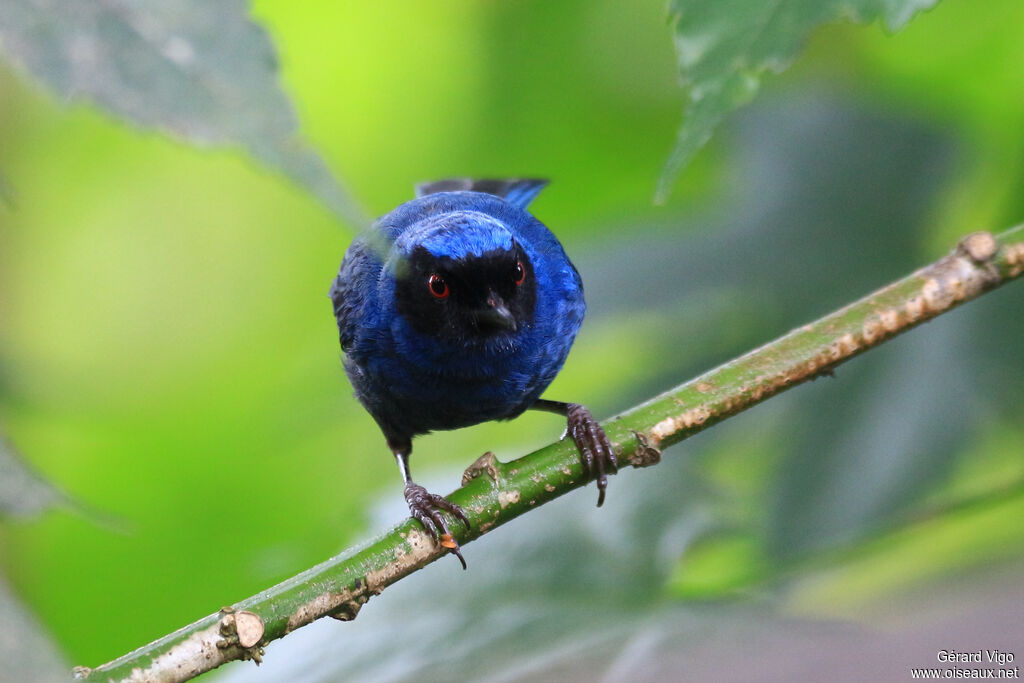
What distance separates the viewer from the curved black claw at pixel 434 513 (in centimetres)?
180

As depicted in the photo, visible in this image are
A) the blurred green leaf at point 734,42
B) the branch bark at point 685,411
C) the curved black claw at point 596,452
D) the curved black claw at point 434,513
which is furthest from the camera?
the curved black claw at point 596,452

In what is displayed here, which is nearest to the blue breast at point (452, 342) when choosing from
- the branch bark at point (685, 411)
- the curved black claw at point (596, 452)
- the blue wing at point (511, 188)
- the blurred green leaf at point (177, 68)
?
the blue wing at point (511, 188)

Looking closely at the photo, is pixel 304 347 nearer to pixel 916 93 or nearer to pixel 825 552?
pixel 825 552

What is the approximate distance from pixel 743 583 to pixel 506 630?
18.4 inches

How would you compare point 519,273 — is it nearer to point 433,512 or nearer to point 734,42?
point 433,512

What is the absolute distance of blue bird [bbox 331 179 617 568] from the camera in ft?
9.85

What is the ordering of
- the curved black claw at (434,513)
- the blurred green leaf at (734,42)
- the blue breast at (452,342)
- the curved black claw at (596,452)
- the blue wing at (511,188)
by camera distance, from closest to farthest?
the blurred green leaf at (734,42)
the curved black claw at (434,513)
the curved black claw at (596,452)
the blue breast at (452,342)
the blue wing at (511,188)

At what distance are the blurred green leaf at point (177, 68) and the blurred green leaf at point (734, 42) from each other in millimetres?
477

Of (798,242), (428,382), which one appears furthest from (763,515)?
(428,382)

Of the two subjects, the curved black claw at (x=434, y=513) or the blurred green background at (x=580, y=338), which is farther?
the blurred green background at (x=580, y=338)

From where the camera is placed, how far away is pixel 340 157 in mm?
2756

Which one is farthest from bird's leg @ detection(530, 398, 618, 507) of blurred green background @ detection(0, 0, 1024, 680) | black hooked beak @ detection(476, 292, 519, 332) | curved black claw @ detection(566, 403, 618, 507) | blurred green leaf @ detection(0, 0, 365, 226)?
blurred green leaf @ detection(0, 0, 365, 226)

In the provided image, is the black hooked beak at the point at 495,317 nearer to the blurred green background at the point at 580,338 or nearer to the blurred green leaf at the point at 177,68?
the blurred green background at the point at 580,338

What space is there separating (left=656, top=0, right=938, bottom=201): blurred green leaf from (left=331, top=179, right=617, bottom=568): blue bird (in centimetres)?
171
